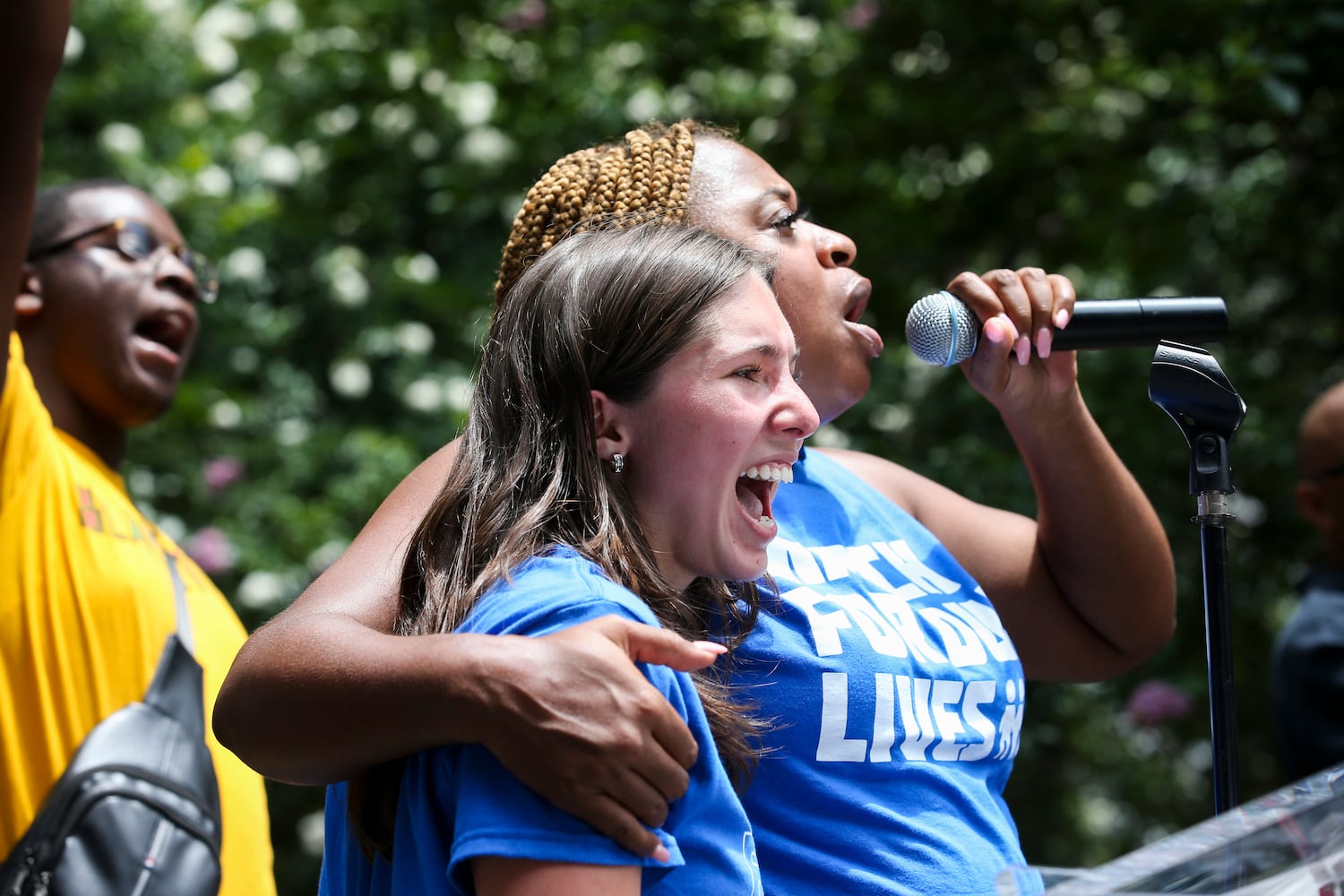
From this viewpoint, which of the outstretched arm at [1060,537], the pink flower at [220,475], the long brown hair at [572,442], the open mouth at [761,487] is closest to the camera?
the long brown hair at [572,442]

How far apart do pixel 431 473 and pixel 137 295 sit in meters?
1.80

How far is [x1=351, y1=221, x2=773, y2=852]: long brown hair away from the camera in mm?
1486

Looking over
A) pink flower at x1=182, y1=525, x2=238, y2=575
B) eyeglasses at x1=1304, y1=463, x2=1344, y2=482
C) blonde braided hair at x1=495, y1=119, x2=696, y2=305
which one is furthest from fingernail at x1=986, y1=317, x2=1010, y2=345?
pink flower at x1=182, y1=525, x2=238, y2=575

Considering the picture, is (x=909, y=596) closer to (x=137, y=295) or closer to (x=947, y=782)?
(x=947, y=782)

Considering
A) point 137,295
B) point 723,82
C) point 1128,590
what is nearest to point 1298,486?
point 1128,590

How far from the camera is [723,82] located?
15.0 ft

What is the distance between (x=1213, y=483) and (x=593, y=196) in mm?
942

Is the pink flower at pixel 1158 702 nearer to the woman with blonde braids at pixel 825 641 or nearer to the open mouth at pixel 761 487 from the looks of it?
the woman with blonde braids at pixel 825 641

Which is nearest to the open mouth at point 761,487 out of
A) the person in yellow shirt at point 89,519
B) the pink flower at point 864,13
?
the person in yellow shirt at point 89,519

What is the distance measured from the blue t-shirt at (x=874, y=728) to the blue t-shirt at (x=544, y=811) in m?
0.25

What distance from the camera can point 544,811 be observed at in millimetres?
1239

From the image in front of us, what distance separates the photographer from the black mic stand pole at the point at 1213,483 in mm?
1797

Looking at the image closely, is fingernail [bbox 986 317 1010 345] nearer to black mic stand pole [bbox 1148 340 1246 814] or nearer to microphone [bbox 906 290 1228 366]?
microphone [bbox 906 290 1228 366]

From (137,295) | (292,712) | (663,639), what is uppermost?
(137,295)
